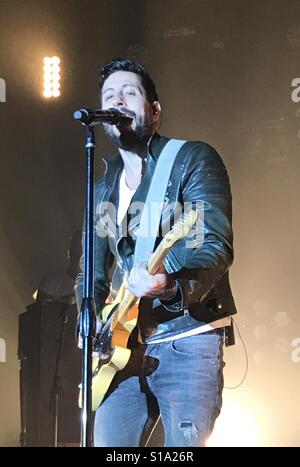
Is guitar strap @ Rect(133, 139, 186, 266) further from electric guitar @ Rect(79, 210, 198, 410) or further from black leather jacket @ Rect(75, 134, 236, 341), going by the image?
electric guitar @ Rect(79, 210, 198, 410)

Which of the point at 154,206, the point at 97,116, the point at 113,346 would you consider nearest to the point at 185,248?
the point at 154,206

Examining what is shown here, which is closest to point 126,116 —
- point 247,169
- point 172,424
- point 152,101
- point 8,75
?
point 152,101

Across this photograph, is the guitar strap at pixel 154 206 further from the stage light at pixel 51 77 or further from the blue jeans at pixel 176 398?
the stage light at pixel 51 77

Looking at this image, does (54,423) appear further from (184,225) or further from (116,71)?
(116,71)

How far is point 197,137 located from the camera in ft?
7.07

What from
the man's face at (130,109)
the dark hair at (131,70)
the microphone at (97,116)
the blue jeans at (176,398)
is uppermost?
the dark hair at (131,70)

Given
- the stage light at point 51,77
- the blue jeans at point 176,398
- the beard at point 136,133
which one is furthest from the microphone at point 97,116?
the blue jeans at point 176,398

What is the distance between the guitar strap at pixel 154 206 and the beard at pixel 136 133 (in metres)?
0.08

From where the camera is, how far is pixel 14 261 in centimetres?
228

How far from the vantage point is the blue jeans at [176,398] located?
1.83 m

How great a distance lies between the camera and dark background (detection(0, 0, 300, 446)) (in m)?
2.08

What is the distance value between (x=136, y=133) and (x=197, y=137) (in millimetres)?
212

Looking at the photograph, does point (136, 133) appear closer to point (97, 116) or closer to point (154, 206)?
point (154, 206)

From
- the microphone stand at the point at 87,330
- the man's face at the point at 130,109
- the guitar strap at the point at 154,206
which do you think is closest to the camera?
the microphone stand at the point at 87,330
